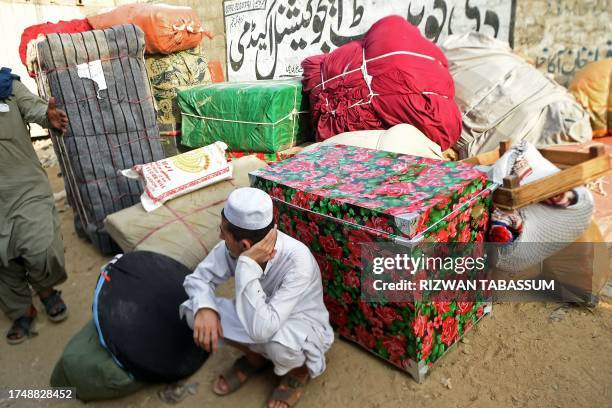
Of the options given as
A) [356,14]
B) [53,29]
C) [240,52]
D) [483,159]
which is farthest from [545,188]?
[240,52]

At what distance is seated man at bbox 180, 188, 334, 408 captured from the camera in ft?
5.48

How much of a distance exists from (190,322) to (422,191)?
1.15 meters

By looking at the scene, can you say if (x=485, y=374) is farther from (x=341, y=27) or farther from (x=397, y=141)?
(x=341, y=27)

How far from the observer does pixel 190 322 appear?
6.31 feet

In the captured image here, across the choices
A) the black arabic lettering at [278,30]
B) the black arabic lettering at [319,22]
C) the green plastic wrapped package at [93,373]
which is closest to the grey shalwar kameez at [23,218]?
the green plastic wrapped package at [93,373]

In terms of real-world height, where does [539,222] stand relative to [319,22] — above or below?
below

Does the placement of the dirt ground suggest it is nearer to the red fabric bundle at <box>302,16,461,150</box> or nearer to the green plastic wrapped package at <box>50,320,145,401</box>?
the green plastic wrapped package at <box>50,320,145,401</box>

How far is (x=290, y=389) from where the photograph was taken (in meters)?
1.97

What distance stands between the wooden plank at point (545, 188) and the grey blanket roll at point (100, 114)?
2.85 m

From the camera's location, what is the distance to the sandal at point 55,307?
9.26 ft

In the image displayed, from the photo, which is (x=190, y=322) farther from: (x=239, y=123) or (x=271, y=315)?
(x=239, y=123)

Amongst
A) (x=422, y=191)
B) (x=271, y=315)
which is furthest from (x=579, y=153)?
(x=271, y=315)

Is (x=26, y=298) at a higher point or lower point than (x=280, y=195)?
lower

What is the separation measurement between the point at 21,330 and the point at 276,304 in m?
1.98
